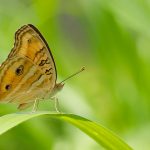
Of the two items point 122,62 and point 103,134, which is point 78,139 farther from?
point 103,134

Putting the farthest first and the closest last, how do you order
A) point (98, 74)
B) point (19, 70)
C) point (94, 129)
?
point (98, 74) → point (19, 70) → point (94, 129)

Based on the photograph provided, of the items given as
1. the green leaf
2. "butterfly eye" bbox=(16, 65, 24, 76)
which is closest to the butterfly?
"butterfly eye" bbox=(16, 65, 24, 76)

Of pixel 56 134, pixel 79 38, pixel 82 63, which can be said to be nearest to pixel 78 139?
pixel 56 134

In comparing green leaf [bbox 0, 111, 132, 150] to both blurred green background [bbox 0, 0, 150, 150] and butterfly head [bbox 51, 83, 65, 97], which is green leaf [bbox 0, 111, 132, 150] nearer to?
butterfly head [bbox 51, 83, 65, 97]

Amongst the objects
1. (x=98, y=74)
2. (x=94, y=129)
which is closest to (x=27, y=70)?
(x=94, y=129)

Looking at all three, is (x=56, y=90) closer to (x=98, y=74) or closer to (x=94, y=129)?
(x=94, y=129)
